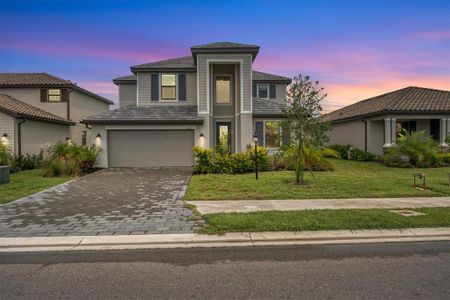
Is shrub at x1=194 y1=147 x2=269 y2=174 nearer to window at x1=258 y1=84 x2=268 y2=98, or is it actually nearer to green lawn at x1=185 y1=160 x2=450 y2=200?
green lawn at x1=185 y1=160 x2=450 y2=200

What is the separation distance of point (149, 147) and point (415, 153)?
15.3 meters

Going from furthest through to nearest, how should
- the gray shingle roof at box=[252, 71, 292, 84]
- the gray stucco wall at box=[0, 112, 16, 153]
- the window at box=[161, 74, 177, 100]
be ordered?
the gray shingle roof at box=[252, 71, 292, 84] → the window at box=[161, 74, 177, 100] → the gray stucco wall at box=[0, 112, 16, 153]

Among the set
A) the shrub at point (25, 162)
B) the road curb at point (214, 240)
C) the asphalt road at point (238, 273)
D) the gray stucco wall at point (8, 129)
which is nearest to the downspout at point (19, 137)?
the gray stucco wall at point (8, 129)

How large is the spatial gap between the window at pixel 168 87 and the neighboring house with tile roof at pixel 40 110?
7892mm

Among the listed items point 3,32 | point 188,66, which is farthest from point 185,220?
point 3,32

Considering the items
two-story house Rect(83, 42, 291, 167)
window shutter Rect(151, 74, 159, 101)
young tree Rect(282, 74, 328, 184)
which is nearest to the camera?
young tree Rect(282, 74, 328, 184)

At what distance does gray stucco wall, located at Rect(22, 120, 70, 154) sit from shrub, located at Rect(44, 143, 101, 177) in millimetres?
4514

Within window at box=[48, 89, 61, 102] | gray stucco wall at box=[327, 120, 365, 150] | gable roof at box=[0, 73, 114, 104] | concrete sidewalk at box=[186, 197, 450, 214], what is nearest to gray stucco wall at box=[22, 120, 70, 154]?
window at box=[48, 89, 61, 102]

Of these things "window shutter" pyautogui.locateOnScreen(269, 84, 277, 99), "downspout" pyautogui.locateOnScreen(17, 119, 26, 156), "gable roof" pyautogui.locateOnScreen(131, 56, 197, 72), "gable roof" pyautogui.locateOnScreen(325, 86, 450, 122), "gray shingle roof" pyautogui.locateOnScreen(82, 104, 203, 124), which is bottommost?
"downspout" pyautogui.locateOnScreen(17, 119, 26, 156)

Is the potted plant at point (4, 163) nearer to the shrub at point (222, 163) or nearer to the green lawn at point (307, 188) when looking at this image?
the green lawn at point (307, 188)

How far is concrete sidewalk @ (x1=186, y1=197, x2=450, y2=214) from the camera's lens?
769cm

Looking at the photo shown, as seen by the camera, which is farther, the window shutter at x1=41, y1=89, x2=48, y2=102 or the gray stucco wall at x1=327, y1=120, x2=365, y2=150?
the gray stucco wall at x1=327, y1=120, x2=365, y2=150

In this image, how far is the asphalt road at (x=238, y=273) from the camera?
3.60 meters

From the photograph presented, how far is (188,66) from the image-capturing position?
19.4 meters
